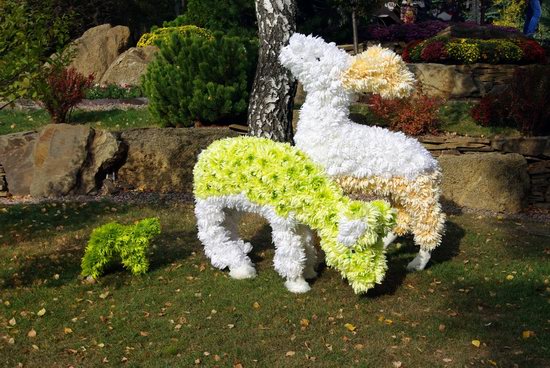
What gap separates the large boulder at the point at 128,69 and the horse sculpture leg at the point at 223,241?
10776 millimetres

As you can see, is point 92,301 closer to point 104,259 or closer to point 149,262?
point 104,259

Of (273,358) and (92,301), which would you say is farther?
(92,301)

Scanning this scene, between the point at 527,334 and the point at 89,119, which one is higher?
the point at 527,334

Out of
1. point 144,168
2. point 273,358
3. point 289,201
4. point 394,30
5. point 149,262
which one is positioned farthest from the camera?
point 394,30

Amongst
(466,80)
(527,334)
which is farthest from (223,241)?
(466,80)

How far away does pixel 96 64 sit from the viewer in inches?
722

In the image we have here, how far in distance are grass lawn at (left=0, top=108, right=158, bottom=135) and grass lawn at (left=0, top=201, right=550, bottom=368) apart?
5.18 m

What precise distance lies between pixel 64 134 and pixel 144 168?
4.09ft

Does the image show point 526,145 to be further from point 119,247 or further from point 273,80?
point 119,247

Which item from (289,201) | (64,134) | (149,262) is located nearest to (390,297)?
(289,201)

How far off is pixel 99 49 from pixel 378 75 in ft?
45.5

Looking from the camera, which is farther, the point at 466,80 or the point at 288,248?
the point at 466,80

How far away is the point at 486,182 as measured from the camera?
9367mm

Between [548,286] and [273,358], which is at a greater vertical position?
[273,358]
